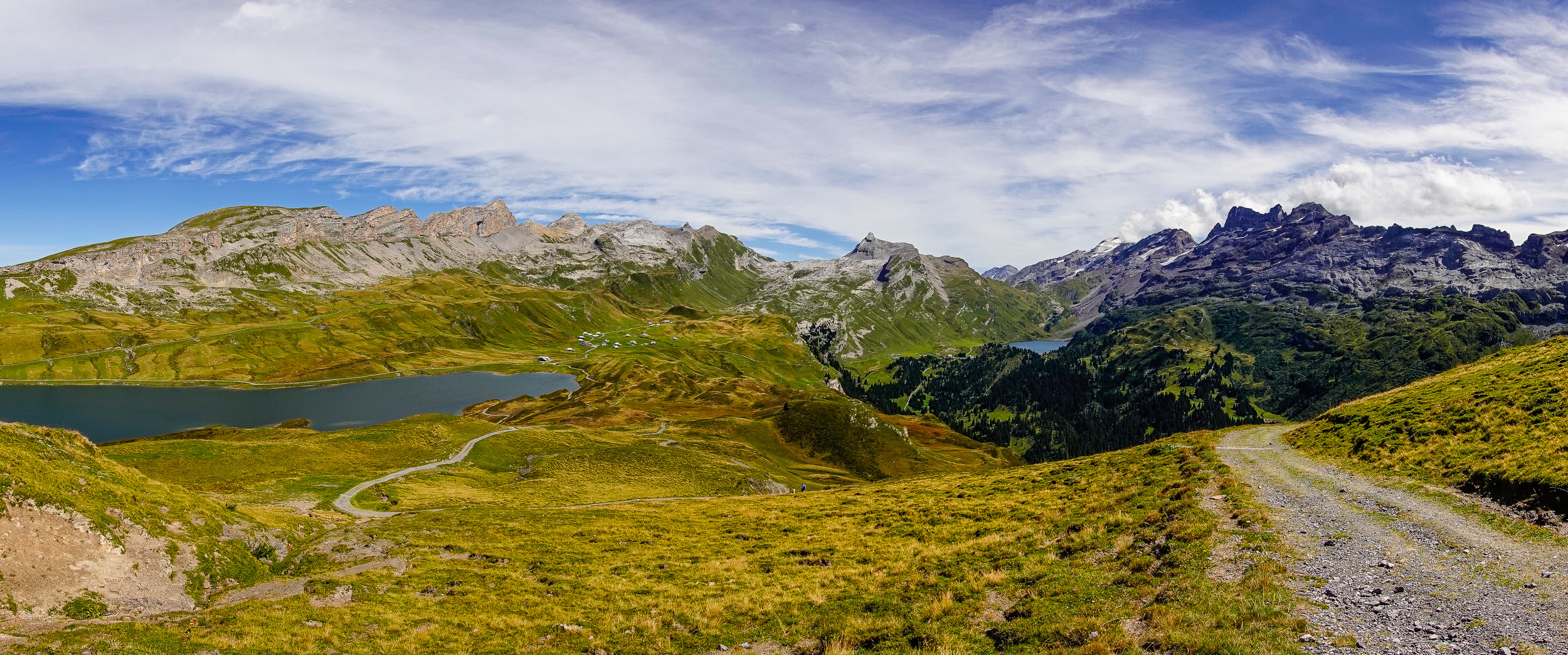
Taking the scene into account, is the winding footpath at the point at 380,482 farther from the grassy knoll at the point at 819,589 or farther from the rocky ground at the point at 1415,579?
the rocky ground at the point at 1415,579

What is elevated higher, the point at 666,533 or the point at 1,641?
the point at 1,641

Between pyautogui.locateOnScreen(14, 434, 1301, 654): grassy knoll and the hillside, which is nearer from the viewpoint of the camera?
pyautogui.locateOnScreen(14, 434, 1301, 654): grassy knoll

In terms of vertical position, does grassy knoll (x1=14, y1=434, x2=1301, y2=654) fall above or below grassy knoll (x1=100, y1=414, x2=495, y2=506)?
above

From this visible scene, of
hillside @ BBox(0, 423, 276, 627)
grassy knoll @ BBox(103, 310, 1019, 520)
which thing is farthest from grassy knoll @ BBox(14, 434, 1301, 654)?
grassy knoll @ BBox(103, 310, 1019, 520)

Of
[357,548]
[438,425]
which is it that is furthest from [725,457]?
[357,548]

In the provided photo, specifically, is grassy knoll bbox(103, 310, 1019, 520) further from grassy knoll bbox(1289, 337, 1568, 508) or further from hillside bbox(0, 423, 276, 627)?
grassy knoll bbox(1289, 337, 1568, 508)

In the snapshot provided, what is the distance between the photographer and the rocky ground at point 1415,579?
15.5 metres

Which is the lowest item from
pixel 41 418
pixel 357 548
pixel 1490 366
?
pixel 41 418

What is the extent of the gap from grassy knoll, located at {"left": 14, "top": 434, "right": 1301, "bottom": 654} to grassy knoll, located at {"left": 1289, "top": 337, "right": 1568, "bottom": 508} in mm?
9456

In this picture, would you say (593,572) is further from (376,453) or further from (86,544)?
(376,453)

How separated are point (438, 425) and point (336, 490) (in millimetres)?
41180

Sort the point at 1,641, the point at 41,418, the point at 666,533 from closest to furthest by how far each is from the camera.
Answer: the point at 1,641, the point at 666,533, the point at 41,418

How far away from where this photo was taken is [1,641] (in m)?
19.4

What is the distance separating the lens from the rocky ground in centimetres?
1550
